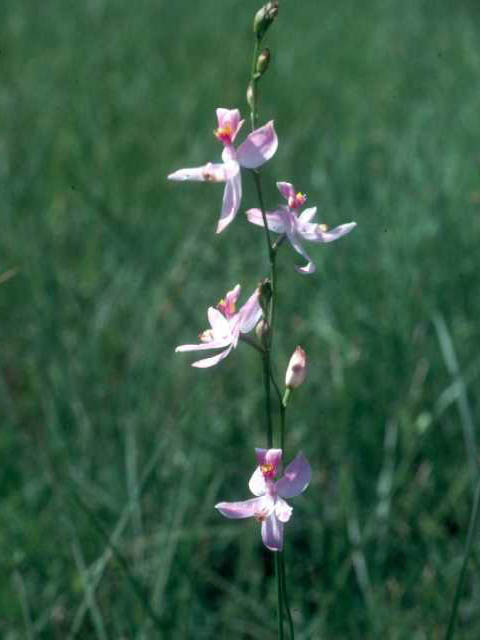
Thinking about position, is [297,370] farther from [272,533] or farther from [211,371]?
[211,371]

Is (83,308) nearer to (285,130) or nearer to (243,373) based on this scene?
(243,373)

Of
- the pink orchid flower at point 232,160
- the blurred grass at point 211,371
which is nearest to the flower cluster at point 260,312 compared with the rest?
the pink orchid flower at point 232,160

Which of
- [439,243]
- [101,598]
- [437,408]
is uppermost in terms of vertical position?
[439,243]

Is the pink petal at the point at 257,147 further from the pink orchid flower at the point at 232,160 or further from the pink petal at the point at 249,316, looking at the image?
the pink petal at the point at 249,316

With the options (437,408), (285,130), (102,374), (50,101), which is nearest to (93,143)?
(50,101)

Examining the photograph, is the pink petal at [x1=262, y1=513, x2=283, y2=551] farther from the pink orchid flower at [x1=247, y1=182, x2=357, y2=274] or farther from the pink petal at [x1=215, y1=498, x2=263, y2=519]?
the pink orchid flower at [x1=247, y1=182, x2=357, y2=274]

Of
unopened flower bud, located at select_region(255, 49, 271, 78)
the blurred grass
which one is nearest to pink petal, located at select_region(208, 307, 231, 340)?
unopened flower bud, located at select_region(255, 49, 271, 78)

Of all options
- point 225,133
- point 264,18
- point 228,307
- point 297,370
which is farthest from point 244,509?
point 264,18
